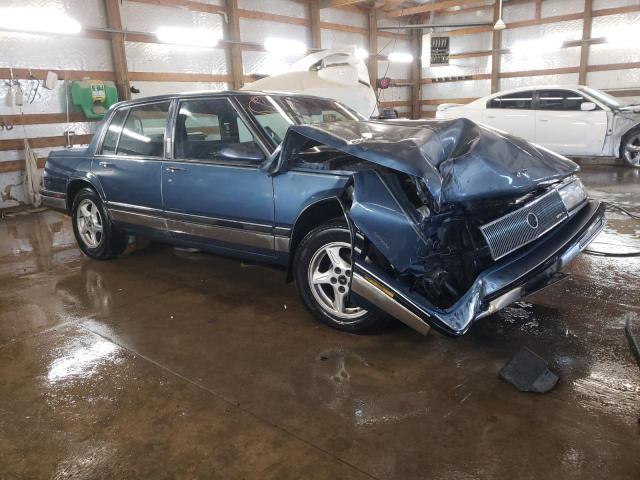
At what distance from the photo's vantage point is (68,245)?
5906 mm

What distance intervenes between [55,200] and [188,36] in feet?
20.6

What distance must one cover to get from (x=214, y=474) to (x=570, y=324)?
7.78 feet

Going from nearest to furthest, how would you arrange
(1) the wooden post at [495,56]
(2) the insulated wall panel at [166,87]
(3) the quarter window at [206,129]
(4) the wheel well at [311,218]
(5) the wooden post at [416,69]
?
(4) the wheel well at [311,218] → (3) the quarter window at [206,129] → (2) the insulated wall panel at [166,87] → (1) the wooden post at [495,56] → (5) the wooden post at [416,69]

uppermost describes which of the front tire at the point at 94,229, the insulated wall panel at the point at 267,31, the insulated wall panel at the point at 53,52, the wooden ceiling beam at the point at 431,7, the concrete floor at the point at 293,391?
the wooden ceiling beam at the point at 431,7

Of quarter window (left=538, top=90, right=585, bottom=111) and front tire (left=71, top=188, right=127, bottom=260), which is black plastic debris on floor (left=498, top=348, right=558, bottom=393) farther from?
quarter window (left=538, top=90, right=585, bottom=111)

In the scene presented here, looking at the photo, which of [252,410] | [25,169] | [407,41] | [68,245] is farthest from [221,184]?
[407,41]

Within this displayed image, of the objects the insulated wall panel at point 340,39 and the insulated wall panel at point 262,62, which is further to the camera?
the insulated wall panel at point 340,39

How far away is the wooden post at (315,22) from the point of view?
12.9 m

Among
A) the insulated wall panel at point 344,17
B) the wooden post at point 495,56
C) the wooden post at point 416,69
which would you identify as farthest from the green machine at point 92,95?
the wooden post at point 495,56

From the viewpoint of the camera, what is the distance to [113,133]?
4727 millimetres

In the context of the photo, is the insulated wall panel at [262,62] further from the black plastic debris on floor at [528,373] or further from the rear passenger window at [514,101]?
the black plastic debris on floor at [528,373]

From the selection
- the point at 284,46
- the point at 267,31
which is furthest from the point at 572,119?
the point at 267,31

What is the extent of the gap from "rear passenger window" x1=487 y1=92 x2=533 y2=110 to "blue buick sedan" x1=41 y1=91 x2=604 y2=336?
7118mm

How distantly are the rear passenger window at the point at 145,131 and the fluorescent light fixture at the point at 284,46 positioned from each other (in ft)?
26.7
